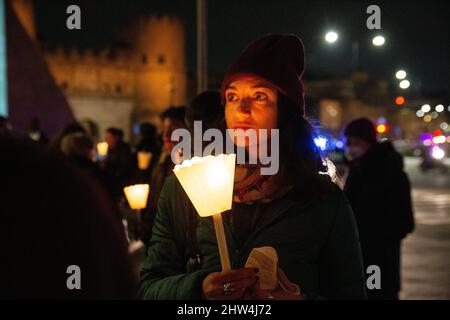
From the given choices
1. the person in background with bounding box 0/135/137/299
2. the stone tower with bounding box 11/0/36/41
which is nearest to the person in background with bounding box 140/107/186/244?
the person in background with bounding box 0/135/137/299

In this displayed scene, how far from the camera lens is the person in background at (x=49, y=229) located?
0.76m

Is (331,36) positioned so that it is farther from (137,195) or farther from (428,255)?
(137,195)

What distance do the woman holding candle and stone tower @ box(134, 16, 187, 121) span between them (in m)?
61.1

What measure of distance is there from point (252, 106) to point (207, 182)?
1.99 ft

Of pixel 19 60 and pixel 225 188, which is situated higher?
pixel 19 60

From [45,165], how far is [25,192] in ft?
0.13

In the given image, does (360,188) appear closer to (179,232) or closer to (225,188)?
(179,232)

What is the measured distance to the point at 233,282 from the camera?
5.67ft

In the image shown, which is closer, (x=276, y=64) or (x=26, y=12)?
(x=276, y=64)

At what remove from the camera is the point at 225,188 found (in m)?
1.74

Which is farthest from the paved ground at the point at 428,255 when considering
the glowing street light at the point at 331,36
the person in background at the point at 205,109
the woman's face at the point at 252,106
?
the woman's face at the point at 252,106

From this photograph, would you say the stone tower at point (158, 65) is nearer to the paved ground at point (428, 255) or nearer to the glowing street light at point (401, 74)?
the paved ground at point (428, 255)

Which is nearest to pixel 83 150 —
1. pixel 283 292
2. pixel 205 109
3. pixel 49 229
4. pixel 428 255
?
pixel 205 109
